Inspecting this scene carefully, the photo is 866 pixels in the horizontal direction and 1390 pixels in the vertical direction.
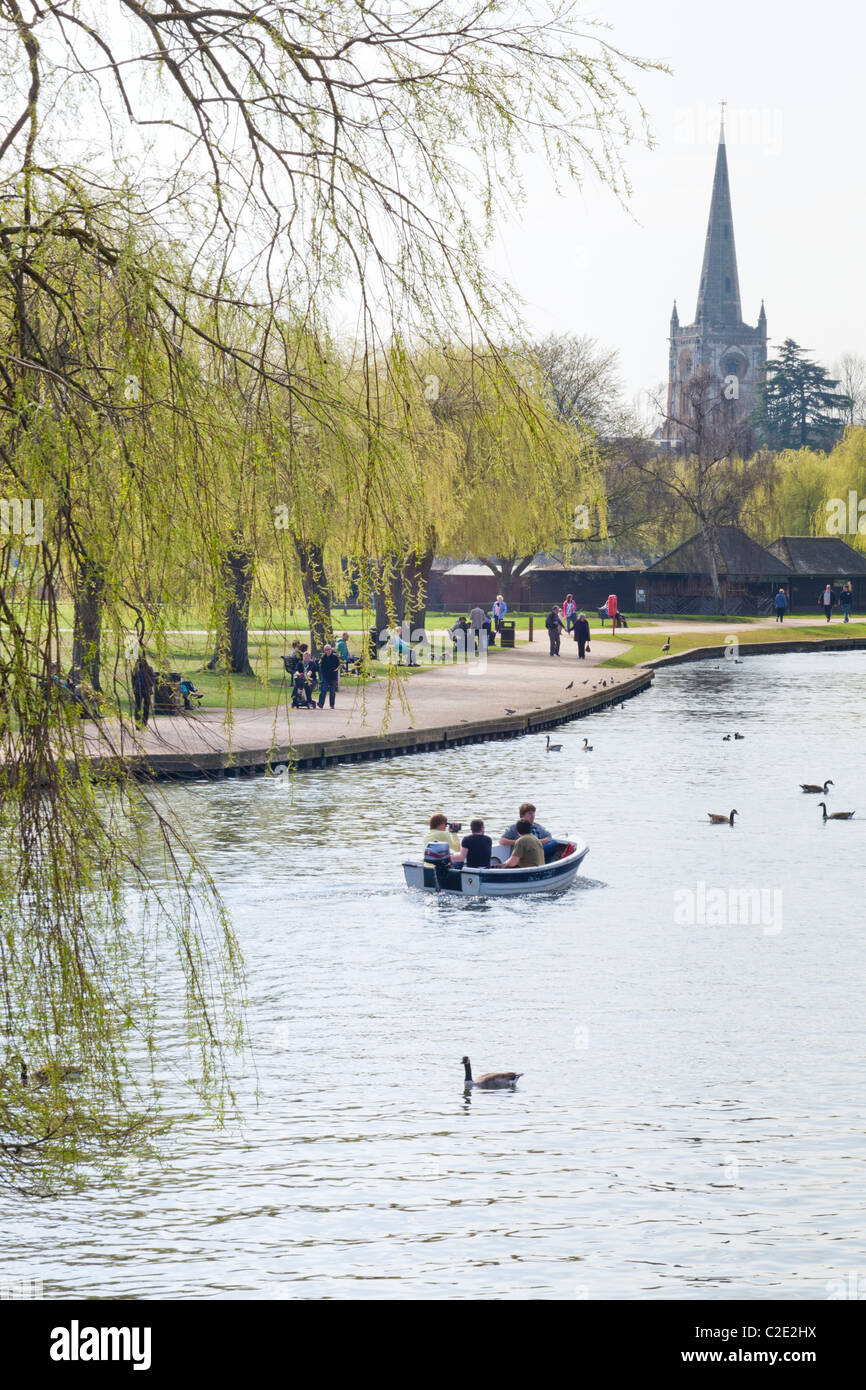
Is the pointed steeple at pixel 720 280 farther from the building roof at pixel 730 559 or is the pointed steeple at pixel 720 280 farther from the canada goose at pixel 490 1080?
the canada goose at pixel 490 1080

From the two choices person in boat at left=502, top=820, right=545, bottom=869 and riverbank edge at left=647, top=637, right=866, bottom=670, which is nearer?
person in boat at left=502, top=820, right=545, bottom=869

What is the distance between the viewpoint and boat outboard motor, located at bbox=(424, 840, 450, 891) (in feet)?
70.2

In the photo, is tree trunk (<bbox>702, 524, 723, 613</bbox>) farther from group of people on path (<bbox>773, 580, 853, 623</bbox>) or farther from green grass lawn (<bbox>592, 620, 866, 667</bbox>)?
green grass lawn (<bbox>592, 620, 866, 667</bbox>)

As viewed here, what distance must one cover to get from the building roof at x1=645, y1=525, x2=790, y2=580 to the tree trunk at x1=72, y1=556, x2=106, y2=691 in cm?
7651

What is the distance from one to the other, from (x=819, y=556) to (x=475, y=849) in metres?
65.9

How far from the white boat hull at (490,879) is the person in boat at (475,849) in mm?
205

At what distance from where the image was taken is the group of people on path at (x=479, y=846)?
70.8ft

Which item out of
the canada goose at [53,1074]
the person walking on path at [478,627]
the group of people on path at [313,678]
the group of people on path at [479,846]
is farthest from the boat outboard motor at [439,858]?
the person walking on path at [478,627]

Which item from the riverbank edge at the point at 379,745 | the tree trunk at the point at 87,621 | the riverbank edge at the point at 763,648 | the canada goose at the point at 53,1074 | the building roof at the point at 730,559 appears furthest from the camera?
the building roof at the point at 730,559

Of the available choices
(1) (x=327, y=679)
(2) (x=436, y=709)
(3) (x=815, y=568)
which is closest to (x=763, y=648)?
(3) (x=815, y=568)

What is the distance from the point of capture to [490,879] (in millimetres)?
21812

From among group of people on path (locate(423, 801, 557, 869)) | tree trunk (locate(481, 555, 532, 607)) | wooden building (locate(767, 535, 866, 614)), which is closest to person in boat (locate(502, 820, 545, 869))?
group of people on path (locate(423, 801, 557, 869))

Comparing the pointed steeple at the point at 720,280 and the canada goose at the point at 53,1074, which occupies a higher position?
the pointed steeple at the point at 720,280

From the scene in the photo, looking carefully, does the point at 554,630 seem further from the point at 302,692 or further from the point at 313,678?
the point at 302,692
